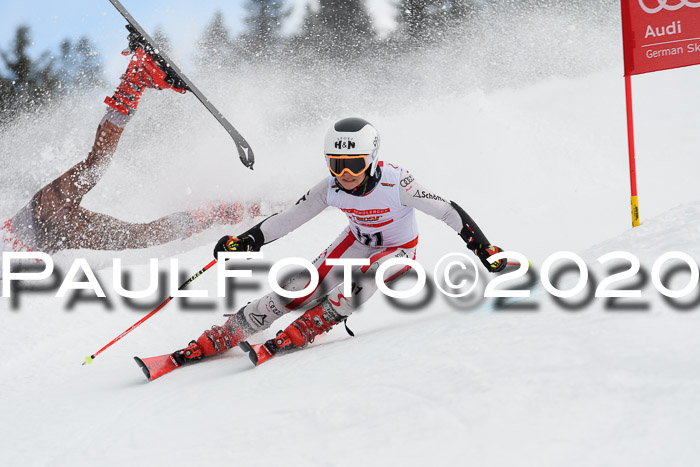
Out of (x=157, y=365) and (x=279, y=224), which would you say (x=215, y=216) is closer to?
(x=279, y=224)

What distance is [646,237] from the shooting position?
2984 millimetres

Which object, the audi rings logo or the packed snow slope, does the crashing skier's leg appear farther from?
the audi rings logo

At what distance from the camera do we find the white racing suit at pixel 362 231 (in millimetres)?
3584

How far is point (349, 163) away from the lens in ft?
11.2

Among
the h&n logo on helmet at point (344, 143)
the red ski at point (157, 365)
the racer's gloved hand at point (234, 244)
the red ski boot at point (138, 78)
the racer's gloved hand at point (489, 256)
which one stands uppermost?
the red ski boot at point (138, 78)

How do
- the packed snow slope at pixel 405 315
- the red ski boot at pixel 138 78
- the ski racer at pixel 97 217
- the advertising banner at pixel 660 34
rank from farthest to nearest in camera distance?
the ski racer at pixel 97 217, the red ski boot at pixel 138 78, the advertising banner at pixel 660 34, the packed snow slope at pixel 405 315

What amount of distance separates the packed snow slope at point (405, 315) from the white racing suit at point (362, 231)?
0.96 ft

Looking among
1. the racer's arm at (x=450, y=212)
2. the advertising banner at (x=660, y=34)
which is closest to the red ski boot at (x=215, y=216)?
the racer's arm at (x=450, y=212)

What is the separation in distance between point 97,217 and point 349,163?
4.55 metres

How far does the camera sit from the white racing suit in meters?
3.58

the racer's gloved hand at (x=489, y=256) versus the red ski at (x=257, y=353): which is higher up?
the racer's gloved hand at (x=489, y=256)

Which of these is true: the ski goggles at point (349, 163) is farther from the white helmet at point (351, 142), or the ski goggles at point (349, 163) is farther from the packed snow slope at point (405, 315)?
the packed snow slope at point (405, 315)

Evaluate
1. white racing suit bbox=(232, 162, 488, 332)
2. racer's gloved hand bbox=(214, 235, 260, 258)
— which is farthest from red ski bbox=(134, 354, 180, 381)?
racer's gloved hand bbox=(214, 235, 260, 258)

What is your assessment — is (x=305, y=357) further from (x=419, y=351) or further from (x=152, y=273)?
(x=152, y=273)
